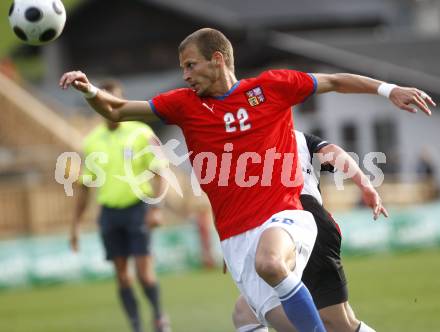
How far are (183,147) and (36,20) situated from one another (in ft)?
82.3

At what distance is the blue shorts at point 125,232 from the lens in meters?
10.2

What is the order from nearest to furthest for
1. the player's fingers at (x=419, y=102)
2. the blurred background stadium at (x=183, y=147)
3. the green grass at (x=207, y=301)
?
the player's fingers at (x=419, y=102)
the green grass at (x=207, y=301)
the blurred background stadium at (x=183, y=147)

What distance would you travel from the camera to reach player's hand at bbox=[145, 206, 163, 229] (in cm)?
1004

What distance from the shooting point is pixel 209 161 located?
6.38 m

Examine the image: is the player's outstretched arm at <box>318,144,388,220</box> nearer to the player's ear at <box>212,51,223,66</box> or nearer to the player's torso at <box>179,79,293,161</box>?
the player's torso at <box>179,79,293,161</box>

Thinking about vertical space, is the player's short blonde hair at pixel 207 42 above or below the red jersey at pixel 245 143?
above

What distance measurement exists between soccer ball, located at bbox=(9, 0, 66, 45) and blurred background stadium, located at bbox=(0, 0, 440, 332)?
11.7 feet

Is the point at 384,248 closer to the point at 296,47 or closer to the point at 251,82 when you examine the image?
the point at 296,47

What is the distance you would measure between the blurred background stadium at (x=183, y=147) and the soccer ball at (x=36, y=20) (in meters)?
3.57

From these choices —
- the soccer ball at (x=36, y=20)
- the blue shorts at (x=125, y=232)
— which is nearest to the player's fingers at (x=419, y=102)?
the soccer ball at (x=36, y=20)

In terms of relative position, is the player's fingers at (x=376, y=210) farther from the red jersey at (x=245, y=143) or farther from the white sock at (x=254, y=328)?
the white sock at (x=254, y=328)

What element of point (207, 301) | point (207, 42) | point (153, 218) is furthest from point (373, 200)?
point (207, 301)

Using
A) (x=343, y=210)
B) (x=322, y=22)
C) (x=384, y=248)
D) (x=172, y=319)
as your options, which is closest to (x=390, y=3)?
(x=322, y=22)

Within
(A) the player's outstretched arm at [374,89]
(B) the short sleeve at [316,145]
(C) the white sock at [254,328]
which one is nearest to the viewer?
(A) the player's outstretched arm at [374,89]
